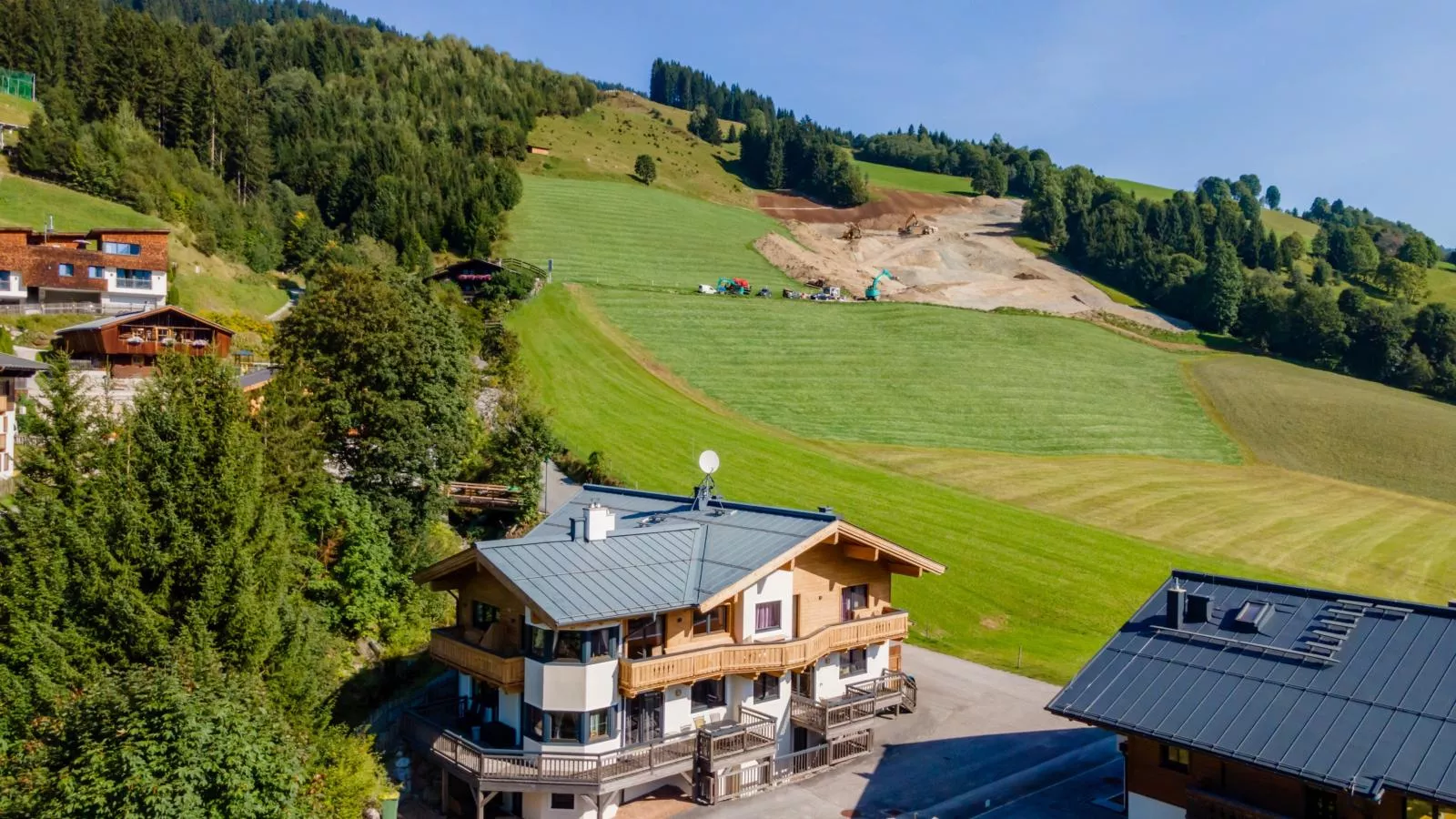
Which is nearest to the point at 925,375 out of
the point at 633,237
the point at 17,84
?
the point at 633,237

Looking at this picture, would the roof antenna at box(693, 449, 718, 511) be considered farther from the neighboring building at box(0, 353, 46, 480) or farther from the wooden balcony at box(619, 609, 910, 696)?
the neighboring building at box(0, 353, 46, 480)

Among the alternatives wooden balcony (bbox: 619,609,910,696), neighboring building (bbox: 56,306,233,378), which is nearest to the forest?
neighboring building (bbox: 56,306,233,378)

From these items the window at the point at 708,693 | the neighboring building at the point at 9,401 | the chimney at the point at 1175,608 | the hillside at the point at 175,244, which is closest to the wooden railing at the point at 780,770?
the window at the point at 708,693

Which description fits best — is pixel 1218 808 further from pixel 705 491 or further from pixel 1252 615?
pixel 705 491

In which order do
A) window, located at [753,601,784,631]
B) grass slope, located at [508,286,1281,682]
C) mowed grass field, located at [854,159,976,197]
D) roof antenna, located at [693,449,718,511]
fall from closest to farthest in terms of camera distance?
window, located at [753,601,784,631] < roof antenna, located at [693,449,718,511] < grass slope, located at [508,286,1281,682] < mowed grass field, located at [854,159,976,197]

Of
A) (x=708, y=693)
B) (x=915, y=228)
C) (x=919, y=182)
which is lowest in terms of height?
(x=708, y=693)

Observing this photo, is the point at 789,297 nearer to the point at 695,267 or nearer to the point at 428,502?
the point at 695,267

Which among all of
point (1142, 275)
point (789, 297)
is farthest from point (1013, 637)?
point (1142, 275)

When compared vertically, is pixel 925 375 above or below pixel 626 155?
below
